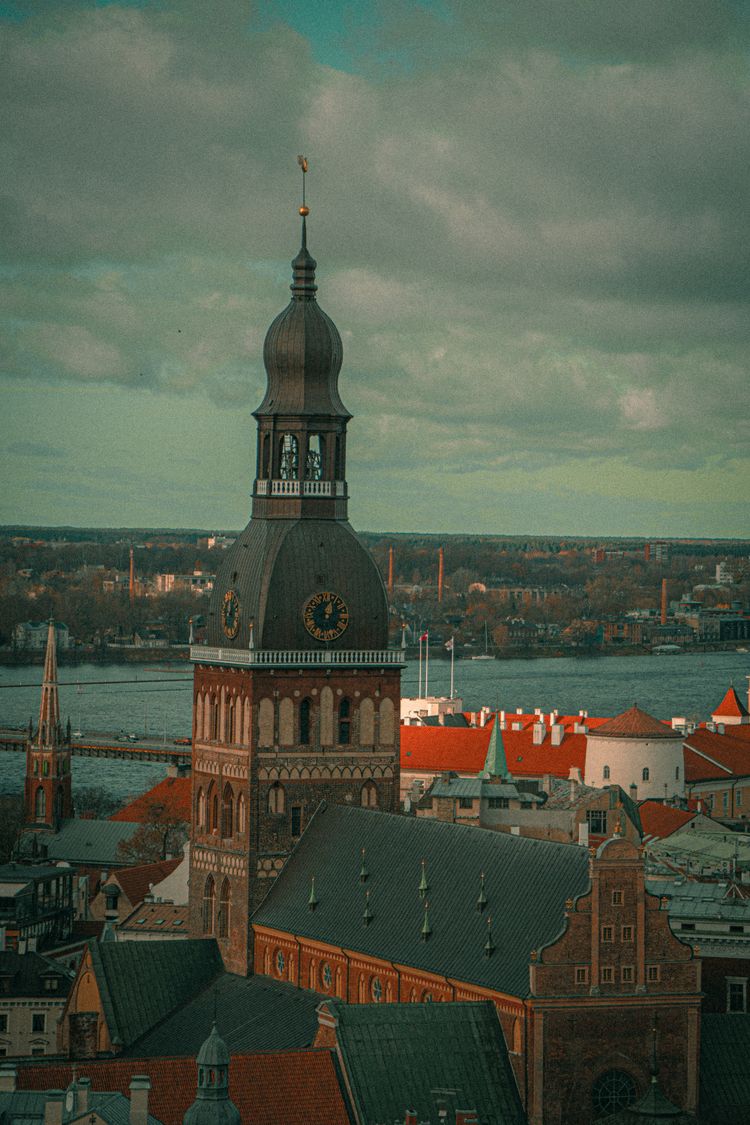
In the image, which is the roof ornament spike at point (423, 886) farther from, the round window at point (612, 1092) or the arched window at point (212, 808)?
the arched window at point (212, 808)

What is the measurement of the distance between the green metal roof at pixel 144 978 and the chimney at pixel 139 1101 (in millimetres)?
11224

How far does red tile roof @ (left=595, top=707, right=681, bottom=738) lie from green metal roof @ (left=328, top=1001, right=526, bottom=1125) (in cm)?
6228

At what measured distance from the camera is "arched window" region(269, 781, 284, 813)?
5566 centimetres

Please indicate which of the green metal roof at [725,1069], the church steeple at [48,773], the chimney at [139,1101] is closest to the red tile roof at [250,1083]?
the chimney at [139,1101]

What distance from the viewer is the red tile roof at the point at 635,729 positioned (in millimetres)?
106938

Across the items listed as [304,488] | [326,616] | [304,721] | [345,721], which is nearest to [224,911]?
[304,721]

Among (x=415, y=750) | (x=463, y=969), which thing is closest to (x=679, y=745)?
(x=415, y=750)

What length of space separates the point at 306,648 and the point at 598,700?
141 meters

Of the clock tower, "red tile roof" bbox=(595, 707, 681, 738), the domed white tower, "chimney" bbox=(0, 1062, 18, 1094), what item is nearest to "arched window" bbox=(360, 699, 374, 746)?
the clock tower

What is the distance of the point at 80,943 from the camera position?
79.2 meters

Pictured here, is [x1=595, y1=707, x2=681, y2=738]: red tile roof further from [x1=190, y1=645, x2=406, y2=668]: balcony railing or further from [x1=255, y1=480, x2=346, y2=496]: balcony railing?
[x1=255, y1=480, x2=346, y2=496]: balcony railing

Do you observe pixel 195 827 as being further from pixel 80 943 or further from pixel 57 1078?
pixel 80 943

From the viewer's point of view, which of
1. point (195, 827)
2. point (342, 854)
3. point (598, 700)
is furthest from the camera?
point (598, 700)

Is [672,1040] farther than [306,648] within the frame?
No
